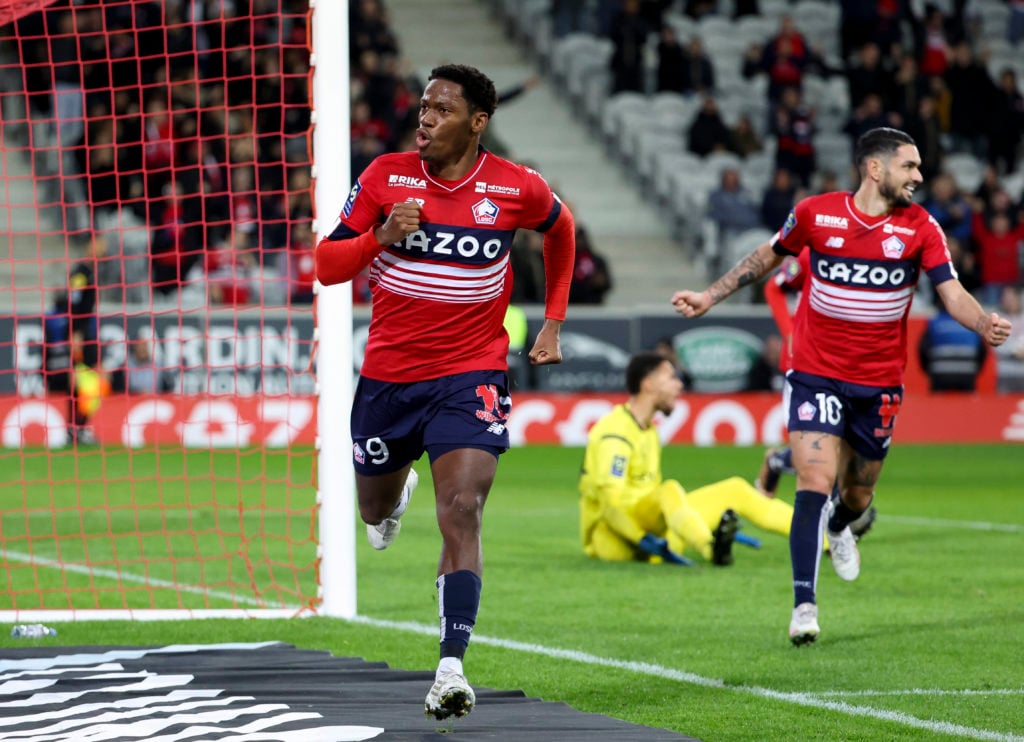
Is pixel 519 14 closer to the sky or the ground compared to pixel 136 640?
closer to the sky

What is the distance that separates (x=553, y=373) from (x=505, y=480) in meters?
4.81

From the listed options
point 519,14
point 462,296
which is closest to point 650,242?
point 519,14

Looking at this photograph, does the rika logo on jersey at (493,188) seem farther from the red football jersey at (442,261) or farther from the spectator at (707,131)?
the spectator at (707,131)

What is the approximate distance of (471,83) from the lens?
5.88 m

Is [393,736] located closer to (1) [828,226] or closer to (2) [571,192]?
(1) [828,226]

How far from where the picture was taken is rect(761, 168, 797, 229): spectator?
2408 cm

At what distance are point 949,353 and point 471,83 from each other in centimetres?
1621

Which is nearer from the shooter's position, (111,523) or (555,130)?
(111,523)

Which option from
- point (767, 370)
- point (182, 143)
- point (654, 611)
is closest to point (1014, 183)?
point (767, 370)

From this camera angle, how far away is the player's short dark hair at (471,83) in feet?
19.2

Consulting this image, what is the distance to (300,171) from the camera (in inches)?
902

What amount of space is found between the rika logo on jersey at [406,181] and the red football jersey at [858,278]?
2.40 metres

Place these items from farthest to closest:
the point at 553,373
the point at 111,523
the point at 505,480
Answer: the point at 553,373, the point at 505,480, the point at 111,523

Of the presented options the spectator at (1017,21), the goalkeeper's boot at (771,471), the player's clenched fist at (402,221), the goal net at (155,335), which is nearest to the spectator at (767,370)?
the goal net at (155,335)
